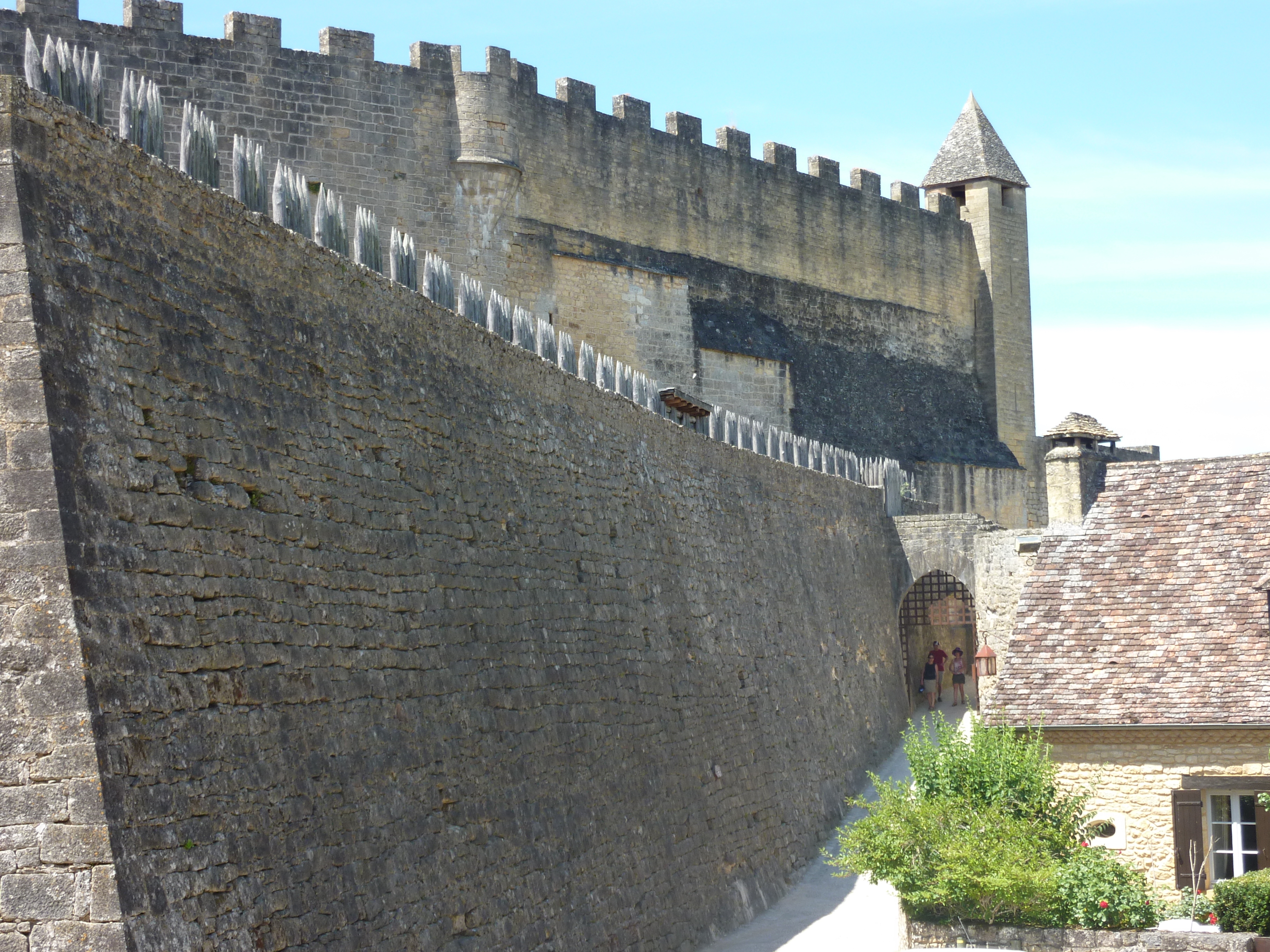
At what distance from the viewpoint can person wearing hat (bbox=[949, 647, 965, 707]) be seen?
96.3ft

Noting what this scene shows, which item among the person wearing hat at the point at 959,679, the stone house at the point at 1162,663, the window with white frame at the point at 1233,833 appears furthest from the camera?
the person wearing hat at the point at 959,679

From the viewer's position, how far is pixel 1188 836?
1491cm

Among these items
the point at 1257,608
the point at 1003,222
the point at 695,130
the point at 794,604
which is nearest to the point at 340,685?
the point at 1257,608

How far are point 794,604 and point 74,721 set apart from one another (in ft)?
47.6

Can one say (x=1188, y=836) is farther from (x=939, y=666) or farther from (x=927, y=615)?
(x=939, y=666)

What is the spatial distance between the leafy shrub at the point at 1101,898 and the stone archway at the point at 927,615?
1395 cm

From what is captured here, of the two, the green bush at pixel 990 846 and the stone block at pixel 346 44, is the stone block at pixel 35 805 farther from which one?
the stone block at pixel 346 44

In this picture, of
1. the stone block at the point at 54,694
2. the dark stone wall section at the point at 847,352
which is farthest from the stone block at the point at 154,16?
the stone block at the point at 54,694

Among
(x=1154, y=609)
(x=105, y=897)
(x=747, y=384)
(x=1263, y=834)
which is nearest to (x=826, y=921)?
(x=1263, y=834)

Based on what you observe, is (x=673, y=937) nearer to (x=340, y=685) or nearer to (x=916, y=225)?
(x=340, y=685)

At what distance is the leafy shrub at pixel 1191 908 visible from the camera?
13.6 m

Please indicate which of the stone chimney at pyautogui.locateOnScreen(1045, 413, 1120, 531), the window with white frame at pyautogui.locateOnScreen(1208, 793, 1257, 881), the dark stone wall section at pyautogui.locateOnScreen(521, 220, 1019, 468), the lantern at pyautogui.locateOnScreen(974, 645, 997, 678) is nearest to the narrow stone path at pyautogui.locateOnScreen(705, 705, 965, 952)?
the window with white frame at pyautogui.locateOnScreen(1208, 793, 1257, 881)

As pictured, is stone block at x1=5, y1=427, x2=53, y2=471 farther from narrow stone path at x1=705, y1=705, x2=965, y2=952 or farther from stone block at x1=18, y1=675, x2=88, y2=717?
narrow stone path at x1=705, y1=705, x2=965, y2=952

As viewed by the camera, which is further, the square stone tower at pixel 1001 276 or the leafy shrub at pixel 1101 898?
the square stone tower at pixel 1001 276
